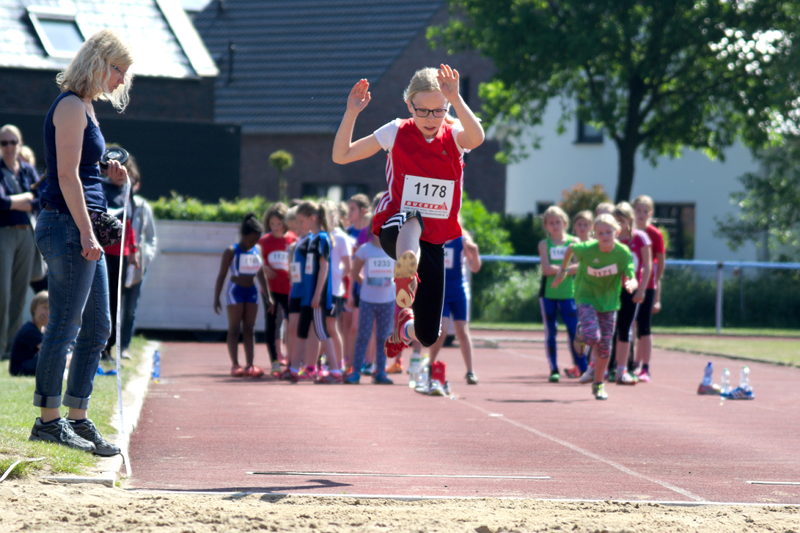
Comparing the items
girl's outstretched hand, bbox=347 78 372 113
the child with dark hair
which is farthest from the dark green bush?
girl's outstretched hand, bbox=347 78 372 113

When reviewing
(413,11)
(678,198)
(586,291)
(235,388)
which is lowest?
(235,388)

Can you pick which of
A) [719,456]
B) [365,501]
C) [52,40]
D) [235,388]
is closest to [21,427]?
[365,501]

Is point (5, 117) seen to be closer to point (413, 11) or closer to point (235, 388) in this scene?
point (235, 388)

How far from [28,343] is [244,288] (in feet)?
10.9

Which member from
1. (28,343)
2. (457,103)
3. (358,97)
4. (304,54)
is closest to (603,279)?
(28,343)

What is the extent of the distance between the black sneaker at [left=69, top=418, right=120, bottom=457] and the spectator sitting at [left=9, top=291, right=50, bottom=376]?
4.65m

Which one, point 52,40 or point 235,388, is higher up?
point 52,40

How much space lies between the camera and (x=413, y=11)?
46406mm

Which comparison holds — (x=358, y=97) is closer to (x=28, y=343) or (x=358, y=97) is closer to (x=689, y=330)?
(x=28, y=343)

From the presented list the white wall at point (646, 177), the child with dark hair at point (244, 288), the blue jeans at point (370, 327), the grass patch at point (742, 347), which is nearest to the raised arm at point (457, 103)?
the blue jeans at point (370, 327)

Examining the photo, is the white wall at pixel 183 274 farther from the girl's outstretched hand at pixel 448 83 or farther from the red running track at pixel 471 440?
the girl's outstretched hand at pixel 448 83

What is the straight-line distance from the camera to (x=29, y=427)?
26.2 feet

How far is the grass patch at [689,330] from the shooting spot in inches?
1061

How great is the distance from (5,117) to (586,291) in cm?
1851
